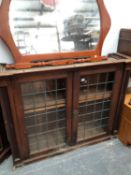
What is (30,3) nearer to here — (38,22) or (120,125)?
(38,22)

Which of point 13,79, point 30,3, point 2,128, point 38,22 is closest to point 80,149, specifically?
point 2,128

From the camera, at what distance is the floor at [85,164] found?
1527mm


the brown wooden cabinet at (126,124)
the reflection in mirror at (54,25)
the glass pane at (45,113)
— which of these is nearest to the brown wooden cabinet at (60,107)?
the glass pane at (45,113)

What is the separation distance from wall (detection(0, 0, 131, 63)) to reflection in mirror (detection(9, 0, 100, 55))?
0.67ft

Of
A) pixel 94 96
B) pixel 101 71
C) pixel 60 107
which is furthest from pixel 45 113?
pixel 101 71

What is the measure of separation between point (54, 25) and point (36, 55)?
30 cm

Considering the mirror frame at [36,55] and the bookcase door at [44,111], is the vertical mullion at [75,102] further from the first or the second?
the mirror frame at [36,55]

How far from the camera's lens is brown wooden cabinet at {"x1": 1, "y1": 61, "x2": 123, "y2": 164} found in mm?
1293

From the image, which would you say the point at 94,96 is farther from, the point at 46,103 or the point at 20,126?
the point at 20,126

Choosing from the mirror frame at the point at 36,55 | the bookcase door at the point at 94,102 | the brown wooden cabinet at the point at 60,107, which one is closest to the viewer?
the mirror frame at the point at 36,55

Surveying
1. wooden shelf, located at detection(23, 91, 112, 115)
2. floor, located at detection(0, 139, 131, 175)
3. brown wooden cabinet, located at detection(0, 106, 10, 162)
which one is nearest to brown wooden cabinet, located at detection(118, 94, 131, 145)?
floor, located at detection(0, 139, 131, 175)

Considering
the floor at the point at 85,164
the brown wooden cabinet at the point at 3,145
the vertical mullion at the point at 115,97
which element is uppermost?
the vertical mullion at the point at 115,97

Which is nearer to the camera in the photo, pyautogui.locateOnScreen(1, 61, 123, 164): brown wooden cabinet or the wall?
pyautogui.locateOnScreen(1, 61, 123, 164): brown wooden cabinet

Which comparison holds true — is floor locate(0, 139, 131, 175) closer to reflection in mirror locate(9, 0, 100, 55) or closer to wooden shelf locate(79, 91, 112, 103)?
wooden shelf locate(79, 91, 112, 103)
